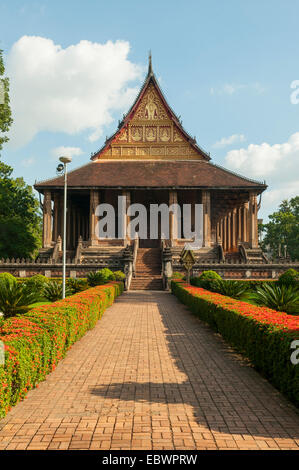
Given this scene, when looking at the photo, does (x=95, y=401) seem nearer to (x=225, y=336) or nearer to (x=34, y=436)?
(x=34, y=436)

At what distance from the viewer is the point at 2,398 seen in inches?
186

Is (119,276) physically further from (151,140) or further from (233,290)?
(151,140)

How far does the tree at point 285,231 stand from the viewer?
190 feet

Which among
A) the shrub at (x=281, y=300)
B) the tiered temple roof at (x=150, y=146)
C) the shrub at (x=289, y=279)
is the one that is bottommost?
the shrub at (x=289, y=279)

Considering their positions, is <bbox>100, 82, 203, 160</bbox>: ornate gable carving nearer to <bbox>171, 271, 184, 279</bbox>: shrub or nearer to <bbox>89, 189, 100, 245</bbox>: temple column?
<bbox>89, 189, 100, 245</bbox>: temple column

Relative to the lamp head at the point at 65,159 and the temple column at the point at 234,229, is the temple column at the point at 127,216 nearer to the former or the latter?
the temple column at the point at 234,229

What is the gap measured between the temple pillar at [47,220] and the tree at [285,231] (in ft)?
118

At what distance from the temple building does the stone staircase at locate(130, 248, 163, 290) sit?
18cm

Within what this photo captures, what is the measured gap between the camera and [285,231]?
6291cm

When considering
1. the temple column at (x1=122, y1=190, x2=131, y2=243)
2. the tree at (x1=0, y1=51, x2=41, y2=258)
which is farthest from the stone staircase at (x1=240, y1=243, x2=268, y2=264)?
the tree at (x1=0, y1=51, x2=41, y2=258)

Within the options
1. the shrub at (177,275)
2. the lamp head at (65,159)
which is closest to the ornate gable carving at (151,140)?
the shrub at (177,275)

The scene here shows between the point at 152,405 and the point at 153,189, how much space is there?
101ft

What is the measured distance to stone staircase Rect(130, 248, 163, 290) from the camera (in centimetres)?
2800
